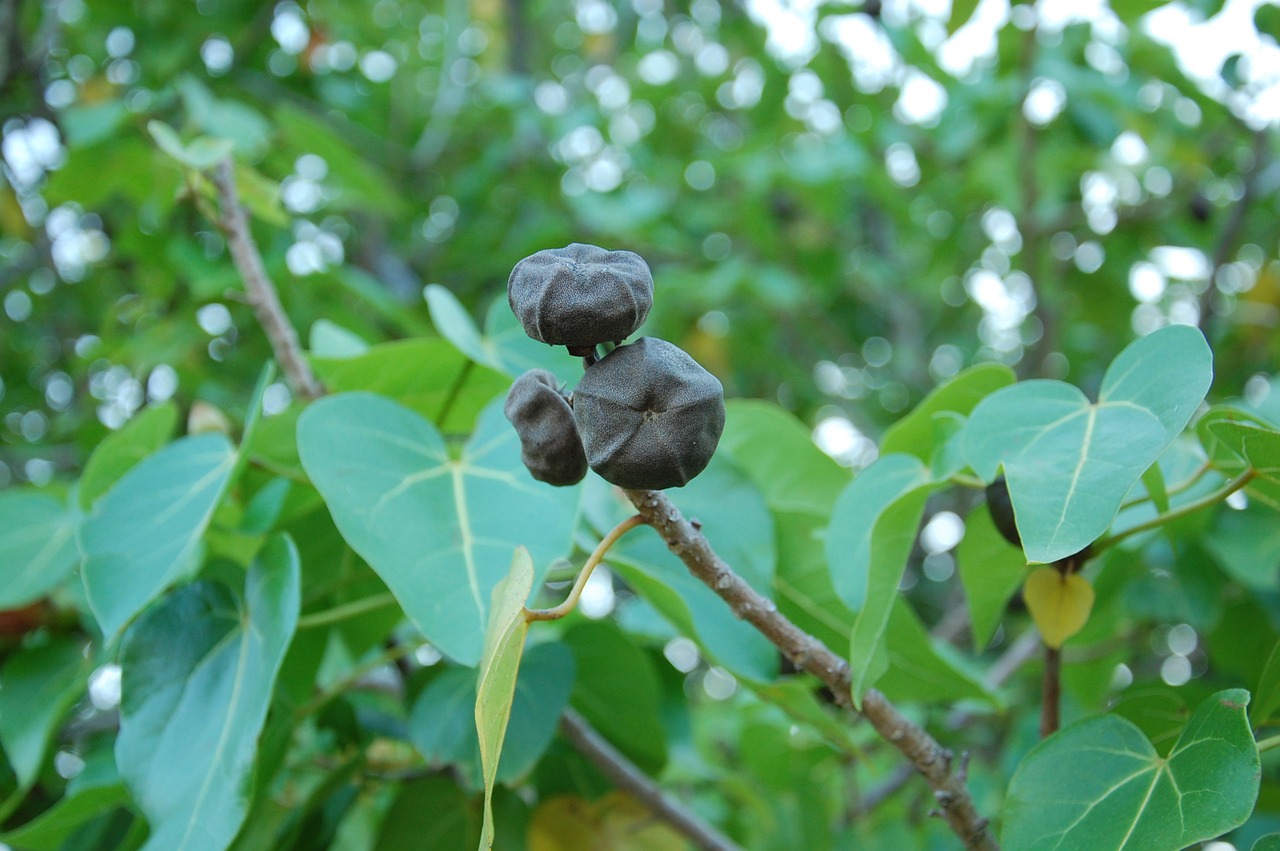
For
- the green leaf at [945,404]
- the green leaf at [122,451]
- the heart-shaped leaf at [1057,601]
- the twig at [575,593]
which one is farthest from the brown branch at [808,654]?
the green leaf at [122,451]

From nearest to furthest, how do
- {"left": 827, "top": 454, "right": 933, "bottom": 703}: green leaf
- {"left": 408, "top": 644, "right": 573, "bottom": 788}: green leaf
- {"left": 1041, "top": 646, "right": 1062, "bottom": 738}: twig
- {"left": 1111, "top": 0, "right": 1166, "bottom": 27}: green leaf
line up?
{"left": 827, "top": 454, "right": 933, "bottom": 703}: green leaf < {"left": 1041, "top": 646, "right": 1062, "bottom": 738}: twig < {"left": 408, "top": 644, "right": 573, "bottom": 788}: green leaf < {"left": 1111, "top": 0, "right": 1166, "bottom": 27}: green leaf

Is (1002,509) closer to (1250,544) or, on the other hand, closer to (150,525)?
(1250,544)

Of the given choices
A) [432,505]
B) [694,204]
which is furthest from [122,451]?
[694,204]

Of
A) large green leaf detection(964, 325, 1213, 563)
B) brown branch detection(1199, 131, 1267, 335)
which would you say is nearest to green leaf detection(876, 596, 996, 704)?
large green leaf detection(964, 325, 1213, 563)

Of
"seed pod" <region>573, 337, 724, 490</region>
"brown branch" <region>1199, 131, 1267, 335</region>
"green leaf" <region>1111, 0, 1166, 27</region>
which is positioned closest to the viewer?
"seed pod" <region>573, 337, 724, 490</region>

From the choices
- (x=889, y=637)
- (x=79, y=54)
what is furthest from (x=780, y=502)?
(x=79, y=54)

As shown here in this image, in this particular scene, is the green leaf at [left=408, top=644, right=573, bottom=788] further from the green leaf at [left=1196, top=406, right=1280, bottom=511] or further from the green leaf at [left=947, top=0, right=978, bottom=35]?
the green leaf at [left=947, top=0, right=978, bottom=35]
